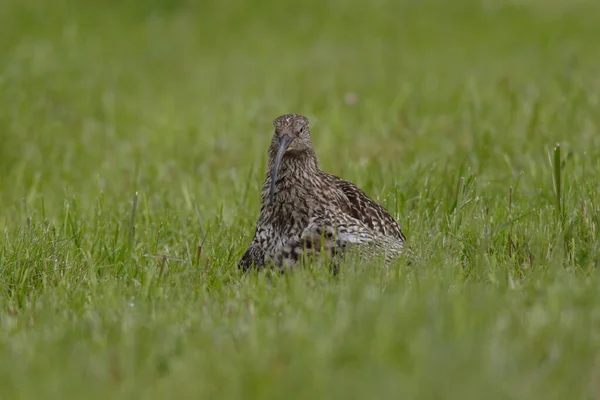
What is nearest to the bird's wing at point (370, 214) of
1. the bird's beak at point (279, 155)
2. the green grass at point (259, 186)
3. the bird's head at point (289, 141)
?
the green grass at point (259, 186)

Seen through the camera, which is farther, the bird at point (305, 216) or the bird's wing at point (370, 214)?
the bird's wing at point (370, 214)

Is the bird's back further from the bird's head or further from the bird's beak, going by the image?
the bird's beak

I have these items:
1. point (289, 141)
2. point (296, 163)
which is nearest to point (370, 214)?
point (296, 163)

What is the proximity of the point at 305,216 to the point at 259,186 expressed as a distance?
2.04 metres

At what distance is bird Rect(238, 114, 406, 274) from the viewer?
5566 millimetres

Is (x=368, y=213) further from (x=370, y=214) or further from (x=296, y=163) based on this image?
(x=296, y=163)

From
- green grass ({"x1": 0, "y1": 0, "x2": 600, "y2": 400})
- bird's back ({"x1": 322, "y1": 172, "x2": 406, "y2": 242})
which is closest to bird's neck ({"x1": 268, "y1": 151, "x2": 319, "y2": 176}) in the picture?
bird's back ({"x1": 322, "y1": 172, "x2": 406, "y2": 242})

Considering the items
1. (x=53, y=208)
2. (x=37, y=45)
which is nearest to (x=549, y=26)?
(x=37, y=45)

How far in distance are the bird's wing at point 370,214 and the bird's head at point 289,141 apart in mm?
296

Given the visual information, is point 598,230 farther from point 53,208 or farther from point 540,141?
point 53,208

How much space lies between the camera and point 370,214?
5926 millimetres

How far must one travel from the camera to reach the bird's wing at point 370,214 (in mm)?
5867

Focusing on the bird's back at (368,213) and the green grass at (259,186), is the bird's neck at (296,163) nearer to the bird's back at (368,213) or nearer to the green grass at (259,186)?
the bird's back at (368,213)

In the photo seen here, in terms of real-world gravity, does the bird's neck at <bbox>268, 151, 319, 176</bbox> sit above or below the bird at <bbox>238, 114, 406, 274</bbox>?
above
